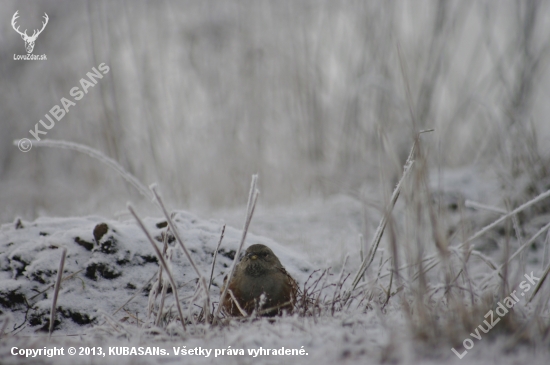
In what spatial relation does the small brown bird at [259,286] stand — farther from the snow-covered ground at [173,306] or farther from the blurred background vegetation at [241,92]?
the blurred background vegetation at [241,92]

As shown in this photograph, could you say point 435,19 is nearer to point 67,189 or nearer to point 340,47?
point 340,47

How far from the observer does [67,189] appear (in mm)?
6348

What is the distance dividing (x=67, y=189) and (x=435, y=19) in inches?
227

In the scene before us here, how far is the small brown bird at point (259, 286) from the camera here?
208 centimetres

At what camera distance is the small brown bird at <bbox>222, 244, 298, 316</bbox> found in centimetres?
208

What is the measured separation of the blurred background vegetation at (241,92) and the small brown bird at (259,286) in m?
3.26

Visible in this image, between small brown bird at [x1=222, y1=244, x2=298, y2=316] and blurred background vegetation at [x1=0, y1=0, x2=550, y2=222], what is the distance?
3260 millimetres

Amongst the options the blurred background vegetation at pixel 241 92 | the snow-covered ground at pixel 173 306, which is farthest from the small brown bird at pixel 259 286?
the blurred background vegetation at pixel 241 92

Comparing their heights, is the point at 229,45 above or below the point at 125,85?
above

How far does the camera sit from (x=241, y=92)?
23.1 ft

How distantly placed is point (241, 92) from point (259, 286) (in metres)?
5.32

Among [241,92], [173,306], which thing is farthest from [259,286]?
[241,92]

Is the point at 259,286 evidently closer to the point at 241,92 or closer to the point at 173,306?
the point at 173,306

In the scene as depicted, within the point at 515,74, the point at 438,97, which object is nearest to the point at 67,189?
the point at 438,97
